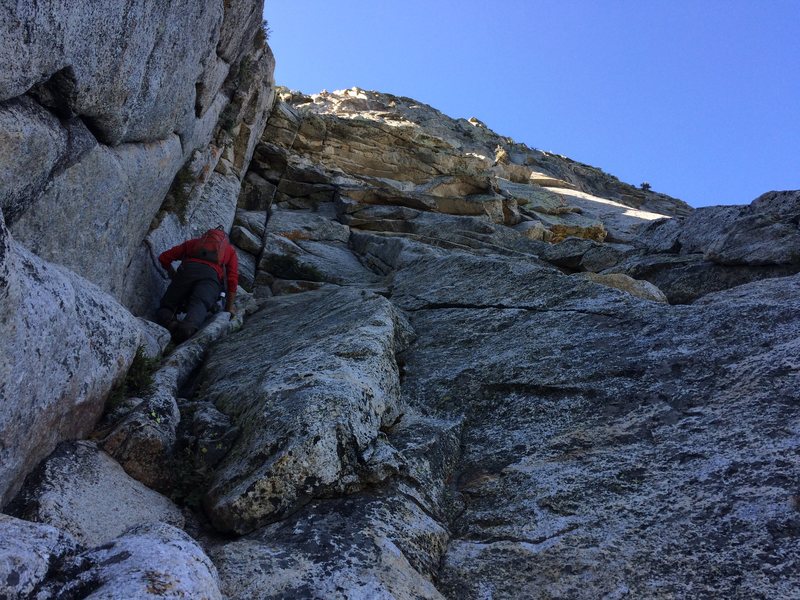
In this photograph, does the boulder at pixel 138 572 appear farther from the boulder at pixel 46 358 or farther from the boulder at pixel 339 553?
the boulder at pixel 46 358

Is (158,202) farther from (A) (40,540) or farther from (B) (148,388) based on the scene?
(A) (40,540)

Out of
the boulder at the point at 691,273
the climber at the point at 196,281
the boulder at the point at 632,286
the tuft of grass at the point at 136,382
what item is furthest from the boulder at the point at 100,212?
the boulder at the point at 691,273

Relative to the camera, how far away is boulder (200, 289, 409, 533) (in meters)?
5.83

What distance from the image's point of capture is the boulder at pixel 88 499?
5285 millimetres

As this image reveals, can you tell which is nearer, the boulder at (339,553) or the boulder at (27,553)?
the boulder at (27,553)

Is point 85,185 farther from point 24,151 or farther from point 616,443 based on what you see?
point 616,443

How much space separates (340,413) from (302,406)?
40 centimetres

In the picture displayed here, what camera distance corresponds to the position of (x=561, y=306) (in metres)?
9.86

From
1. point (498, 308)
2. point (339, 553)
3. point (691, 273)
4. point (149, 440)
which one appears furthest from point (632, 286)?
point (149, 440)

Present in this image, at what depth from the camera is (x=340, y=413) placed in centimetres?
649

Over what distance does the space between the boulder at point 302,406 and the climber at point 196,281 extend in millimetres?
1967

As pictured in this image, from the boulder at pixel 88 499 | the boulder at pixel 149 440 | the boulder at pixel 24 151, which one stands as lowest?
Result: the boulder at pixel 88 499

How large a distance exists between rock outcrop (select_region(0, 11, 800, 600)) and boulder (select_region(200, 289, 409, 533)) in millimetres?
31

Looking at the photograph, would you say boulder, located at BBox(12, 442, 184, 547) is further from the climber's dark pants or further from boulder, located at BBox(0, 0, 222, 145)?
the climber's dark pants
